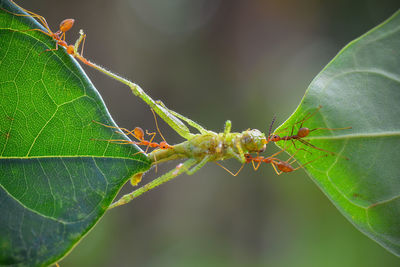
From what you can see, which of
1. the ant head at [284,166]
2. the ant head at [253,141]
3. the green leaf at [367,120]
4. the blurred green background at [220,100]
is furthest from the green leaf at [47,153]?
the blurred green background at [220,100]

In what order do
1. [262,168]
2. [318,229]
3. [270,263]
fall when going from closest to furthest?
[318,229] < [270,263] < [262,168]

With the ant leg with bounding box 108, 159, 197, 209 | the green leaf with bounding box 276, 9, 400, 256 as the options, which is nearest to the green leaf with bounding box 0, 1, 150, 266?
the ant leg with bounding box 108, 159, 197, 209

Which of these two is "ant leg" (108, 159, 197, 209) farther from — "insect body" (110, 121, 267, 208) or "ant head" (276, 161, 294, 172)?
"ant head" (276, 161, 294, 172)

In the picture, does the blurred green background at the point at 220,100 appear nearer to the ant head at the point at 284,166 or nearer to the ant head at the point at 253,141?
the ant head at the point at 284,166

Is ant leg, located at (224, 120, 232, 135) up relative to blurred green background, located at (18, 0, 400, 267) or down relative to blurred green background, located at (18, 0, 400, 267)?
down

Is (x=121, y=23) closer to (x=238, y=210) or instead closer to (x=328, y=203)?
(x=238, y=210)

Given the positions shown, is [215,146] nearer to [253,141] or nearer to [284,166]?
[253,141]

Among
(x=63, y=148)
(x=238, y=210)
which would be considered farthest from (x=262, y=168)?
(x=63, y=148)
